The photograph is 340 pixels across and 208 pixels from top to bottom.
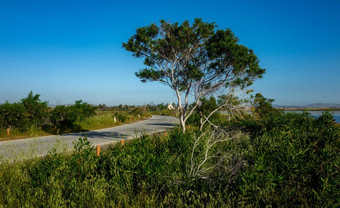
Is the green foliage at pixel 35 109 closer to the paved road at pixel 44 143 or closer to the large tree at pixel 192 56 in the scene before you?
the paved road at pixel 44 143

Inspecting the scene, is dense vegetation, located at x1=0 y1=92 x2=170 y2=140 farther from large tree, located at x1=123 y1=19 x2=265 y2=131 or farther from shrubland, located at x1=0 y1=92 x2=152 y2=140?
large tree, located at x1=123 y1=19 x2=265 y2=131

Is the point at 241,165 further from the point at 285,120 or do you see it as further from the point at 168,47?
the point at 168,47

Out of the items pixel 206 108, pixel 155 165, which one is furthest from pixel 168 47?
pixel 206 108

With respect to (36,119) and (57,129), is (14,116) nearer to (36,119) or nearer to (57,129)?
(36,119)

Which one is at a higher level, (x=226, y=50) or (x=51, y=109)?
(x=226, y=50)

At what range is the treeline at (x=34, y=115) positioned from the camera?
15.5 meters

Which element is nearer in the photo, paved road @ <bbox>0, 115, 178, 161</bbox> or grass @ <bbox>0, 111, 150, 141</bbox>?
paved road @ <bbox>0, 115, 178, 161</bbox>

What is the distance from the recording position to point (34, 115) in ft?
56.1

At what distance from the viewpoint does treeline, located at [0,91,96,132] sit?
15.5 metres

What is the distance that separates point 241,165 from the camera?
184 inches

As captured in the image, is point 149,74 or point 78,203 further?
point 149,74

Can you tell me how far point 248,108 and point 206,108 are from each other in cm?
1034

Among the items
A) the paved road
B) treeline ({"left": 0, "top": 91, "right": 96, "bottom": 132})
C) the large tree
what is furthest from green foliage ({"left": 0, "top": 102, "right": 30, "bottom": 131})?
the large tree

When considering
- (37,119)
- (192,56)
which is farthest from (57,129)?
→ (192,56)
